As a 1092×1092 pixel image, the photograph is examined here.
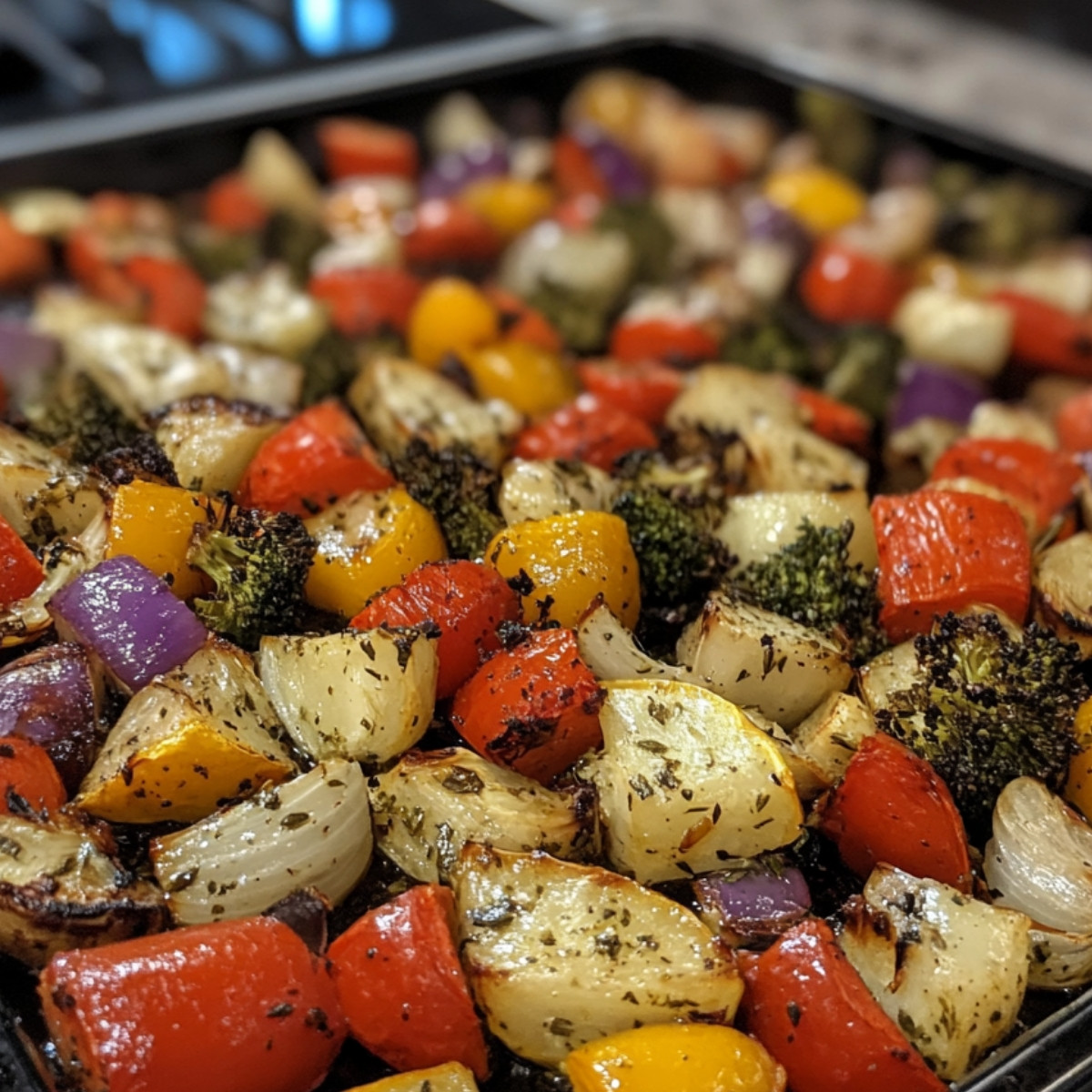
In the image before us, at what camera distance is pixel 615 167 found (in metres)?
3.68

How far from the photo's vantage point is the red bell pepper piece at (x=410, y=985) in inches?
49.8

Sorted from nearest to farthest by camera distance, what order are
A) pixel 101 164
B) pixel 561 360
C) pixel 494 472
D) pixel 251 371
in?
pixel 494 472 < pixel 251 371 < pixel 561 360 < pixel 101 164

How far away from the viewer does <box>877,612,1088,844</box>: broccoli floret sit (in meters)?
1.51

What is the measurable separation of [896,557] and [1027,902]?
54 cm

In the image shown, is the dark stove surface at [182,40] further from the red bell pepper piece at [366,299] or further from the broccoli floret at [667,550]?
the broccoli floret at [667,550]

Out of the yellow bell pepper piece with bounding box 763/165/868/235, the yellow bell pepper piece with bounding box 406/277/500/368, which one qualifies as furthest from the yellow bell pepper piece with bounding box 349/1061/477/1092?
the yellow bell pepper piece with bounding box 763/165/868/235

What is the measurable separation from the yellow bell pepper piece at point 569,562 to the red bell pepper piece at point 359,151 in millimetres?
2331

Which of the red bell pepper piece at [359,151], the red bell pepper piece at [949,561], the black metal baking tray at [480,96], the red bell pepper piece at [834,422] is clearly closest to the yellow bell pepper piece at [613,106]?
the black metal baking tray at [480,96]

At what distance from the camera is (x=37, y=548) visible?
1.65m

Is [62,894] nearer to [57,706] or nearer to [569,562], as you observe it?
[57,706]

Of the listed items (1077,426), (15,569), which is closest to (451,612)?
(15,569)

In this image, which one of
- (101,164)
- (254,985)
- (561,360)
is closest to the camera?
(254,985)

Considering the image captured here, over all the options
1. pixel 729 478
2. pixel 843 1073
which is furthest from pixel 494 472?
pixel 843 1073

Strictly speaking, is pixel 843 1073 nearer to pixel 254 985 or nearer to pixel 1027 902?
pixel 1027 902
